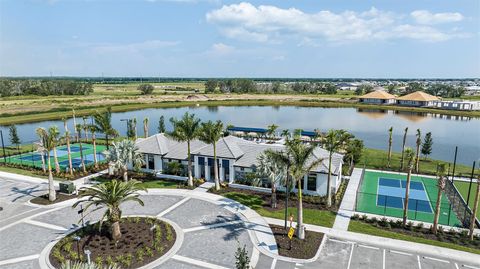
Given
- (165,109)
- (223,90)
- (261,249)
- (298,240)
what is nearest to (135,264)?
(261,249)

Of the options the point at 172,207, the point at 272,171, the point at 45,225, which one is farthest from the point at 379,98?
the point at 45,225

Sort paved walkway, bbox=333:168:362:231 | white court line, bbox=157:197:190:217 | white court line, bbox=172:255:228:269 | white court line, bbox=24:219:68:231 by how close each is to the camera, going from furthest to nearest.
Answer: white court line, bbox=157:197:190:217, paved walkway, bbox=333:168:362:231, white court line, bbox=24:219:68:231, white court line, bbox=172:255:228:269

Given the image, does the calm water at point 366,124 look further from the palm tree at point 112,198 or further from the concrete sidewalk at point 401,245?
the palm tree at point 112,198

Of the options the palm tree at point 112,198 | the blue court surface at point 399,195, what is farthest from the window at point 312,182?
the palm tree at point 112,198

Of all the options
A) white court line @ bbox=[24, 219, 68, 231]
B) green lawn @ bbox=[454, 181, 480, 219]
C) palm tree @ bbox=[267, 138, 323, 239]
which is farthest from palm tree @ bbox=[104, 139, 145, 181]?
green lawn @ bbox=[454, 181, 480, 219]

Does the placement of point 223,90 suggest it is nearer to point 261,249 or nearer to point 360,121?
point 360,121

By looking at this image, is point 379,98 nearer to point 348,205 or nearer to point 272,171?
point 348,205

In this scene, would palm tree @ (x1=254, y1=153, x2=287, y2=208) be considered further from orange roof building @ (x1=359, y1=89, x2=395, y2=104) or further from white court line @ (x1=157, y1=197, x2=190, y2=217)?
orange roof building @ (x1=359, y1=89, x2=395, y2=104)
